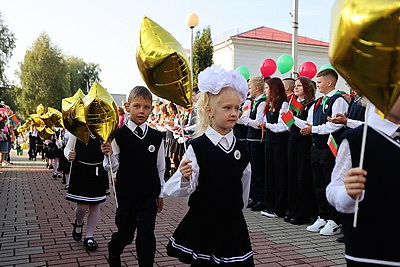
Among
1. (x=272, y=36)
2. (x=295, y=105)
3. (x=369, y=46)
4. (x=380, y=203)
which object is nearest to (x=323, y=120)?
(x=295, y=105)

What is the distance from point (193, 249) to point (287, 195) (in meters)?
4.01

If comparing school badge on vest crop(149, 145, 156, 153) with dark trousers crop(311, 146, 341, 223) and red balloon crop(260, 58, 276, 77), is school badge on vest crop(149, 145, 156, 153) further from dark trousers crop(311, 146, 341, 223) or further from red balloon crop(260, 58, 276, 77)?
red balloon crop(260, 58, 276, 77)

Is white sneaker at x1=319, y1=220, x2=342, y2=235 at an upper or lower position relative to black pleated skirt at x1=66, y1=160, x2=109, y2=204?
lower

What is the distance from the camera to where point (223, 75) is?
10.8ft

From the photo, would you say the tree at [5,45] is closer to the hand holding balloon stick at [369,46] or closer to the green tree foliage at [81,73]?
the green tree foliage at [81,73]

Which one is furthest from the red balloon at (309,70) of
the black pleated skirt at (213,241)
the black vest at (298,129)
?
the black pleated skirt at (213,241)

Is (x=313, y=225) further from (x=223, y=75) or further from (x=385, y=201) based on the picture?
(x=385, y=201)

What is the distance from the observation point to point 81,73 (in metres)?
56.6

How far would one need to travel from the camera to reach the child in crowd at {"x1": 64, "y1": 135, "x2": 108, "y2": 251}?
5.25 meters

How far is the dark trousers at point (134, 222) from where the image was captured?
3901mm

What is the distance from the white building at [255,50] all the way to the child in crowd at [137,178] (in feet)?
90.6

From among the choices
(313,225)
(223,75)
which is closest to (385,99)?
(223,75)

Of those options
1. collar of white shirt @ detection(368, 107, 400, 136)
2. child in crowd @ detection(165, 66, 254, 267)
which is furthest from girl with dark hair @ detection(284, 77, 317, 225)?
collar of white shirt @ detection(368, 107, 400, 136)

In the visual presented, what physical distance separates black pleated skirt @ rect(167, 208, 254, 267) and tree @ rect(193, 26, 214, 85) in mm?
25875
